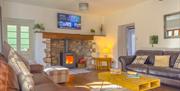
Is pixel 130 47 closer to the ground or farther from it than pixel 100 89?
farther from it

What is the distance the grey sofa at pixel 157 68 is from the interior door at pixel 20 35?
3.41 m

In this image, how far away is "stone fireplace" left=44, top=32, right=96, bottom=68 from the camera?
6.55 meters

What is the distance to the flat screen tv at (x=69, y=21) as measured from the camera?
22.3ft

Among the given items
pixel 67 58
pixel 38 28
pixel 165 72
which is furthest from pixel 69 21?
pixel 165 72

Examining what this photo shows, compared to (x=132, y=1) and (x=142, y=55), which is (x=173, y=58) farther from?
(x=132, y=1)

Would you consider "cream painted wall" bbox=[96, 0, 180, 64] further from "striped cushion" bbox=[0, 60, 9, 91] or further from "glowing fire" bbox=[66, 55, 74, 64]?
"striped cushion" bbox=[0, 60, 9, 91]

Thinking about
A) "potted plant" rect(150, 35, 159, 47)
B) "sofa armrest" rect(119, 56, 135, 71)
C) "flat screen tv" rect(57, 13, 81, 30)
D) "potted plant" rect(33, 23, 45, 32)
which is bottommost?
"sofa armrest" rect(119, 56, 135, 71)

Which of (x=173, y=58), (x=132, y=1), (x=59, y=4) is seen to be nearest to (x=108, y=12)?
(x=132, y=1)

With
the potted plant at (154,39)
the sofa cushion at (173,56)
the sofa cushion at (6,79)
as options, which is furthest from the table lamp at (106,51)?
the sofa cushion at (6,79)

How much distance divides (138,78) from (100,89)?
0.84 metres

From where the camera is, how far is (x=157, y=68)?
13.5 feet

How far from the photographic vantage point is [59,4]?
20.1ft

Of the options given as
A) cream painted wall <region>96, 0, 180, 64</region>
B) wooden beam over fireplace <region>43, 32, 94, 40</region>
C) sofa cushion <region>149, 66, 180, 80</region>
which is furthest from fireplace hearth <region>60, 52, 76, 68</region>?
sofa cushion <region>149, 66, 180, 80</region>

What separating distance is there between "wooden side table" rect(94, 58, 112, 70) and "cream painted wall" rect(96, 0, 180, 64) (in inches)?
15.8
